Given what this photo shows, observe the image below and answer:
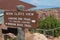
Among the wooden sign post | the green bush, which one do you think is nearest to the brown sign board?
the wooden sign post

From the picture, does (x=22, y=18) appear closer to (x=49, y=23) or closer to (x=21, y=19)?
(x=21, y=19)

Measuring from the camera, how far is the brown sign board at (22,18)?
401 cm

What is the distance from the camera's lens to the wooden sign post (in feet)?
13.2

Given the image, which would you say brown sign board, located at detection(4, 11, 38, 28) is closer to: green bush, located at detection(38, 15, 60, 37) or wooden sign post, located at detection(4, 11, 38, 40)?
wooden sign post, located at detection(4, 11, 38, 40)

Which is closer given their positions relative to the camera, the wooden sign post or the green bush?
the wooden sign post

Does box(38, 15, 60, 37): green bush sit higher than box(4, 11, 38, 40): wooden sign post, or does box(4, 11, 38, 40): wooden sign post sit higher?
box(4, 11, 38, 40): wooden sign post

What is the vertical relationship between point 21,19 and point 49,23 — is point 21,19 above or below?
above

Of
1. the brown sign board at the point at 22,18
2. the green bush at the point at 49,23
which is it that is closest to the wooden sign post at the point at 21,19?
the brown sign board at the point at 22,18

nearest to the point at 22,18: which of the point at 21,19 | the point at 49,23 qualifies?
the point at 21,19

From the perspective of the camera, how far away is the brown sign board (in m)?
4.01

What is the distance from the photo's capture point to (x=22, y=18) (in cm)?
414

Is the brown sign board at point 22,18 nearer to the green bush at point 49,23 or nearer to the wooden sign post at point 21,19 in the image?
the wooden sign post at point 21,19

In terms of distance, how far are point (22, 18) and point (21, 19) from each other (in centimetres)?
2

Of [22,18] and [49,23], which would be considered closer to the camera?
[22,18]
